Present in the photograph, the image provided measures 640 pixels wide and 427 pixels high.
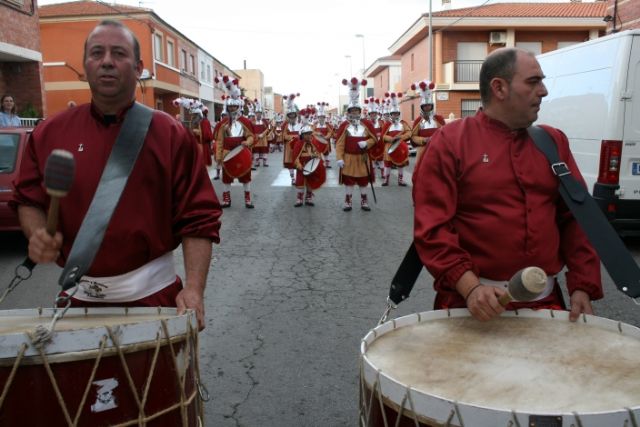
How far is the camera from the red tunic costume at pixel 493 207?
7.94ft

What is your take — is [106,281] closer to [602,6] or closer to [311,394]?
[311,394]

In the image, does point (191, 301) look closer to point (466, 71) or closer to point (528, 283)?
point (528, 283)

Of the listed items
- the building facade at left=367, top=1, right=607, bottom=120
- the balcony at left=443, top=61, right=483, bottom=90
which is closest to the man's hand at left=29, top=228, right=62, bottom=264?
the building facade at left=367, top=1, right=607, bottom=120

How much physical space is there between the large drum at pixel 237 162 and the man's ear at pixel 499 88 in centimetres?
996

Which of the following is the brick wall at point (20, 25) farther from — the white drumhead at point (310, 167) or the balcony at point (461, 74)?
the balcony at point (461, 74)

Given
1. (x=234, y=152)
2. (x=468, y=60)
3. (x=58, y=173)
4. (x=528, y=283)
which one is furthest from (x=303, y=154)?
(x=468, y=60)

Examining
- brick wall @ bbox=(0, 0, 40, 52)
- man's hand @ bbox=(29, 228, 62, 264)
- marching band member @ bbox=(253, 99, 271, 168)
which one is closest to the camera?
man's hand @ bbox=(29, 228, 62, 264)

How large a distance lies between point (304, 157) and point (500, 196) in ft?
35.6

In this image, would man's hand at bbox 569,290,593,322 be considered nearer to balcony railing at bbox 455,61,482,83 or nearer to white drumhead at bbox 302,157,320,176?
white drumhead at bbox 302,157,320,176

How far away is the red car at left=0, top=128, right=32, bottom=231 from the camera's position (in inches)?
307

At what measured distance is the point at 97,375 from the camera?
1.75 metres

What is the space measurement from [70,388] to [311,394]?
2.28 meters

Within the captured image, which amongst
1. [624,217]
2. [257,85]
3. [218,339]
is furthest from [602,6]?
[257,85]

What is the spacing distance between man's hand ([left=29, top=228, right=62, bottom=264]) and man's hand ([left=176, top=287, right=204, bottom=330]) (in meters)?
0.46
